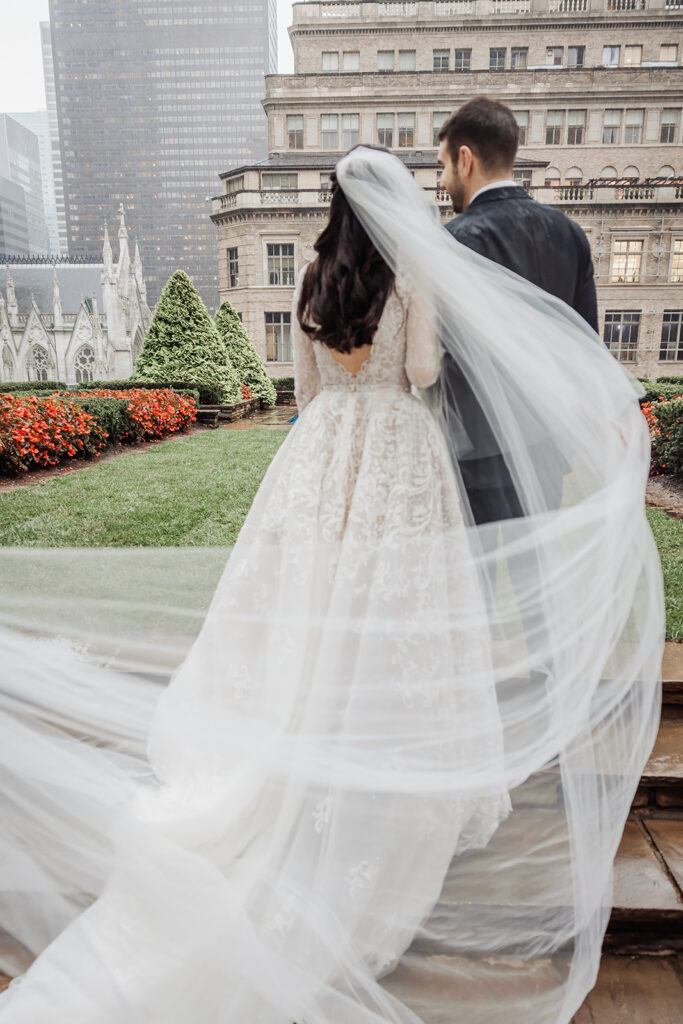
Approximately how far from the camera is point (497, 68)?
1307 inches

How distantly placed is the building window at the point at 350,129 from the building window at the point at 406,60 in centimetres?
376

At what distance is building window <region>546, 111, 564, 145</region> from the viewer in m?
32.8

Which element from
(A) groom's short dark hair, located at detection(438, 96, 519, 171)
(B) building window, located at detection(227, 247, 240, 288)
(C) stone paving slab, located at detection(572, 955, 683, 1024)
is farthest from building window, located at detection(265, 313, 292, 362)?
(C) stone paving slab, located at detection(572, 955, 683, 1024)

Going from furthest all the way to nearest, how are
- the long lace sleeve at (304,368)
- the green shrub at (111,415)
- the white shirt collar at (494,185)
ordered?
the green shrub at (111,415) → the white shirt collar at (494,185) → the long lace sleeve at (304,368)

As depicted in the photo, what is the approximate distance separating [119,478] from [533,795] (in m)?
7.19

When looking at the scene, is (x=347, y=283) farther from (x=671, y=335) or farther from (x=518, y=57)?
(x=518, y=57)

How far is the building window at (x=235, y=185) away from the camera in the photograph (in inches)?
1218

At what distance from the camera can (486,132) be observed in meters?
2.50

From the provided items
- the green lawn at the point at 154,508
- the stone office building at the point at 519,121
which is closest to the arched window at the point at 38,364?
the stone office building at the point at 519,121

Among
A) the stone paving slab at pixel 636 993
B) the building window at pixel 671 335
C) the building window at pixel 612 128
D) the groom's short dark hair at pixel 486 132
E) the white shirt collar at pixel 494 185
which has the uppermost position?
the building window at pixel 612 128

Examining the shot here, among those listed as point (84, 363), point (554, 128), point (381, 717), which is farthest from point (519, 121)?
point (381, 717)

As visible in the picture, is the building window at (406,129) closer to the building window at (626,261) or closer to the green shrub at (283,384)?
the building window at (626,261)

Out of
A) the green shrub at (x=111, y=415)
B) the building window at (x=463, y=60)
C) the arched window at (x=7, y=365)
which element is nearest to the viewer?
the green shrub at (x=111, y=415)

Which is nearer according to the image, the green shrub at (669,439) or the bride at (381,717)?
the bride at (381,717)
